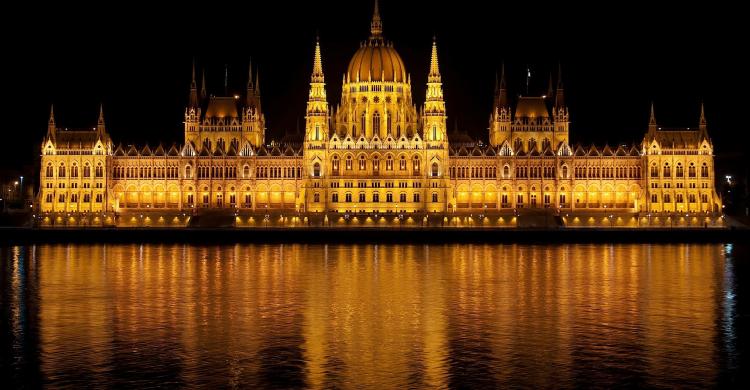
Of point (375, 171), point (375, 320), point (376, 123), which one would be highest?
point (376, 123)

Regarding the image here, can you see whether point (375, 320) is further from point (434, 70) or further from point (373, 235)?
point (434, 70)

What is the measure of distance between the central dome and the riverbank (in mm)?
30325

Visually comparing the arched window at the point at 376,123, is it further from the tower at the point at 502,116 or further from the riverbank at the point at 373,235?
the riverbank at the point at 373,235

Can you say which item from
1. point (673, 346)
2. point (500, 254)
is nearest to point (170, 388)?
point (673, 346)

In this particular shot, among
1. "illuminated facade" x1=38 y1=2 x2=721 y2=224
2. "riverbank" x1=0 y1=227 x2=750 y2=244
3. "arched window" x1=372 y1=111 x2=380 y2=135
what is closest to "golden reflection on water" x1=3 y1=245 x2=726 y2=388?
"riverbank" x1=0 y1=227 x2=750 y2=244

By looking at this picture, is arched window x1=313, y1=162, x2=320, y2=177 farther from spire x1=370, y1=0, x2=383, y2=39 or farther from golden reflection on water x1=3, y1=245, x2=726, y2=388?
golden reflection on water x1=3, y1=245, x2=726, y2=388


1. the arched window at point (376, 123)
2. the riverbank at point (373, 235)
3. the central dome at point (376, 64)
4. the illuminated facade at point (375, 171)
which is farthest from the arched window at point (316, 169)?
the riverbank at point (373, 235)

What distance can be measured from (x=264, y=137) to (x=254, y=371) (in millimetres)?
104384

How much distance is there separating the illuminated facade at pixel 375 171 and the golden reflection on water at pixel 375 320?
41979 mm

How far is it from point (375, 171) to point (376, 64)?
14344mm

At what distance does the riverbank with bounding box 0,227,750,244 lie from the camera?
96.9 m

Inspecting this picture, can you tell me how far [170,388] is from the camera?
31.8 m

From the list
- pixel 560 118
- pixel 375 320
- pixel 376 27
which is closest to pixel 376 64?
pixel 376 27

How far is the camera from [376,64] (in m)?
125
